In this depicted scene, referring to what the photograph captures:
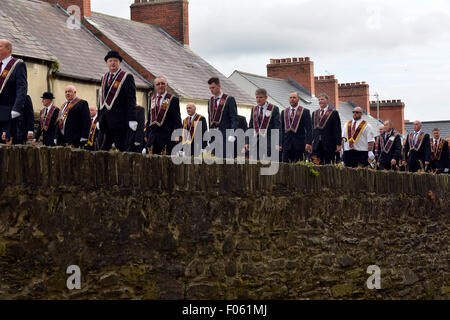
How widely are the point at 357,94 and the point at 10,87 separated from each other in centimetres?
4083

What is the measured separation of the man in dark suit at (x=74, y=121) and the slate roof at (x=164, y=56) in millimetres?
15103

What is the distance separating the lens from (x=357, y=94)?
4803 centimetres

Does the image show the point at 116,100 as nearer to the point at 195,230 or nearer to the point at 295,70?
the point at 195,230

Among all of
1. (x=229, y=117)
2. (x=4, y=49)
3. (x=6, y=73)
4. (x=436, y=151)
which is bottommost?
(x=436, y=151)

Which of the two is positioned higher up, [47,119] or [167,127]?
[47,119]

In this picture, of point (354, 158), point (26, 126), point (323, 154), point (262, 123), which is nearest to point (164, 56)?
point (354, 158)

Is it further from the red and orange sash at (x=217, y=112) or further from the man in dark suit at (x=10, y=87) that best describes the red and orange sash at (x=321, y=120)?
the man in dark suit at (x=10, y=87)

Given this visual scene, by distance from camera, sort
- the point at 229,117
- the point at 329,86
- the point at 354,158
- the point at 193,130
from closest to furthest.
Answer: the point at 229,117, the point at 193,130, the point at 354,158, the point at 329,86

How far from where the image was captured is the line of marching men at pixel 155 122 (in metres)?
8.80

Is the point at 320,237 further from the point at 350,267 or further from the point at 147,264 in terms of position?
the point at 147,264

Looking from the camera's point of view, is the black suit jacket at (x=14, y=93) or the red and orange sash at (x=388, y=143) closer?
the black suit jacket at (x=14, y=93)

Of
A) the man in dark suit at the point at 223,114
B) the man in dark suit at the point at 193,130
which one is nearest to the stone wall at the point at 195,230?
the man in dark suit at the point at 223,114

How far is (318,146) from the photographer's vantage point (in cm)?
1328
